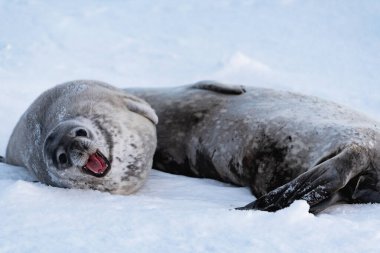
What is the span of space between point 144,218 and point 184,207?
0.42 m

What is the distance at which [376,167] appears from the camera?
2.85 metres

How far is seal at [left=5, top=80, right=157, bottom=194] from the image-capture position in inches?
117

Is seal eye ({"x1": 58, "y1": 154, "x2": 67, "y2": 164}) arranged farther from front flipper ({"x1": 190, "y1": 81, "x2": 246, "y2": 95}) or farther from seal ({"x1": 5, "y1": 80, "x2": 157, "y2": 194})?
front flipper ({"x1": 190, "y1": 81, "x2": 246, "y2": 95})

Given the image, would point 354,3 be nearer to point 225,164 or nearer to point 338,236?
point 225,164

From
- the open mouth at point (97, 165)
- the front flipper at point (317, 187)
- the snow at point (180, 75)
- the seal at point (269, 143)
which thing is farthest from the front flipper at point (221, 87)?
the front flipper at point (317, 187)

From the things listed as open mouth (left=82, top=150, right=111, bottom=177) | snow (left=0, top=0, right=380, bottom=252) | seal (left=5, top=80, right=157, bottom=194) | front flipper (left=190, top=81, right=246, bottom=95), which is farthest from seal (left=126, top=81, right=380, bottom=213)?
open mouth (left=82, top=150, right=111, bottom=177)

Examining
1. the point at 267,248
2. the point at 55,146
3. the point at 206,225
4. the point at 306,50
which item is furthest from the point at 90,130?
the point at 306,50

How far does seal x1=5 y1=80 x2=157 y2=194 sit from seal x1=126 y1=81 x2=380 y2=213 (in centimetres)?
32

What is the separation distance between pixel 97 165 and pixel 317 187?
107 cm

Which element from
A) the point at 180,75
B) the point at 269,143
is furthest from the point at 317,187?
the point at 180,75

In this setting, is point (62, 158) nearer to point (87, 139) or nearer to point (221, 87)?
point (87, 139)

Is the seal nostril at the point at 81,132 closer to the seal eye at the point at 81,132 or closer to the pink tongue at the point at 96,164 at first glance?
the seal eye at the point at 81,132

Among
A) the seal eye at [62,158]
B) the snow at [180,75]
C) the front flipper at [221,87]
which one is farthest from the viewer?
the front flipper at [221,87]

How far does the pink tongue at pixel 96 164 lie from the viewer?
3.01 meters
